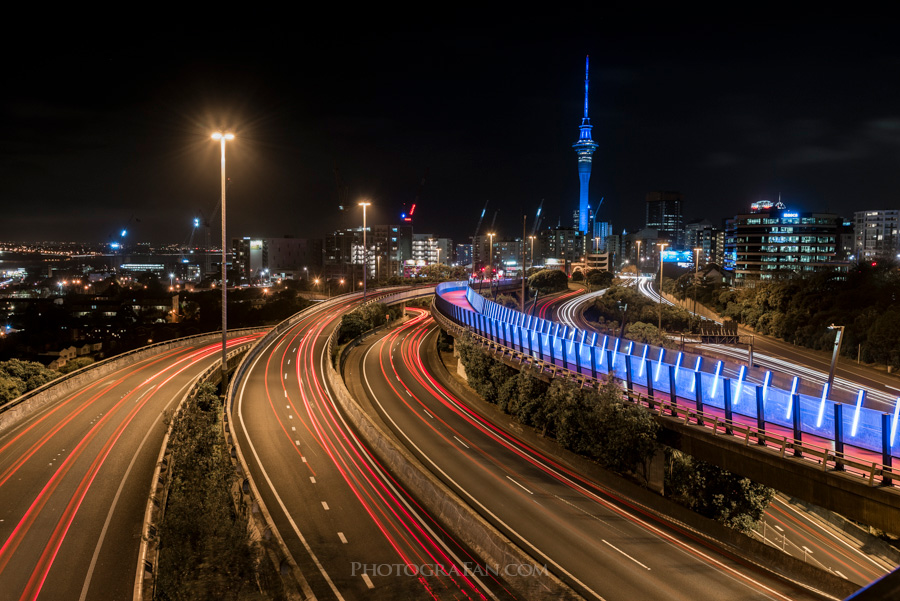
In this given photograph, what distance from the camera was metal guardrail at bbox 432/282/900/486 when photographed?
13.3m

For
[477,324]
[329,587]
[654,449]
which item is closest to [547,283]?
[477,324]

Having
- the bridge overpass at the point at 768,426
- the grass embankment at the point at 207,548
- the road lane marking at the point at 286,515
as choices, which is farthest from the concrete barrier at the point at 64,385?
the bridge overpass at the point at 768,426

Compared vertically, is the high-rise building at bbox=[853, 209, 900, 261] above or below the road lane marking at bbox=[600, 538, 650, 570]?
above

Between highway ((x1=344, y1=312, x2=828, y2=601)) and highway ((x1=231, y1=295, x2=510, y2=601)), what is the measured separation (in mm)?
2036

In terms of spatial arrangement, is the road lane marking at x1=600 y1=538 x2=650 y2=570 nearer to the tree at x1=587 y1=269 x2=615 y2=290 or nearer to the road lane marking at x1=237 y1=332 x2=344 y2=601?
the road lane marking at x1=237 y1=332 x2=344 y2=601

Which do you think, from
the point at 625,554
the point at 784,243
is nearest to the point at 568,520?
the point at 625,554

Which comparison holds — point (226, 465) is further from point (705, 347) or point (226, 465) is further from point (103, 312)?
point (103, 312)

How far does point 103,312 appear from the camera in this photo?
3590 inches

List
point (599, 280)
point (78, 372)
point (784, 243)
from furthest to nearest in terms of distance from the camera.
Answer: point (599, 280) < point (784, 243) < point (78, 372)

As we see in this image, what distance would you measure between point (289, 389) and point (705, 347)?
32.2 metres

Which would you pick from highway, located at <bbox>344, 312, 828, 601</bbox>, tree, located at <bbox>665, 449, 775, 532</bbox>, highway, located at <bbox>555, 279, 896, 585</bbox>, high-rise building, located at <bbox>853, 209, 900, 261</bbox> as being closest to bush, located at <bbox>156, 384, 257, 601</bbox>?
highway, located at <bbox>344, 312, 828, 601</bbox>

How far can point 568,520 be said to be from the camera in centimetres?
1614

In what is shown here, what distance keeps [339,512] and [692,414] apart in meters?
11.9

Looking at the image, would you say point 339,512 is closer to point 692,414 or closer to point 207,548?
point 207,548
